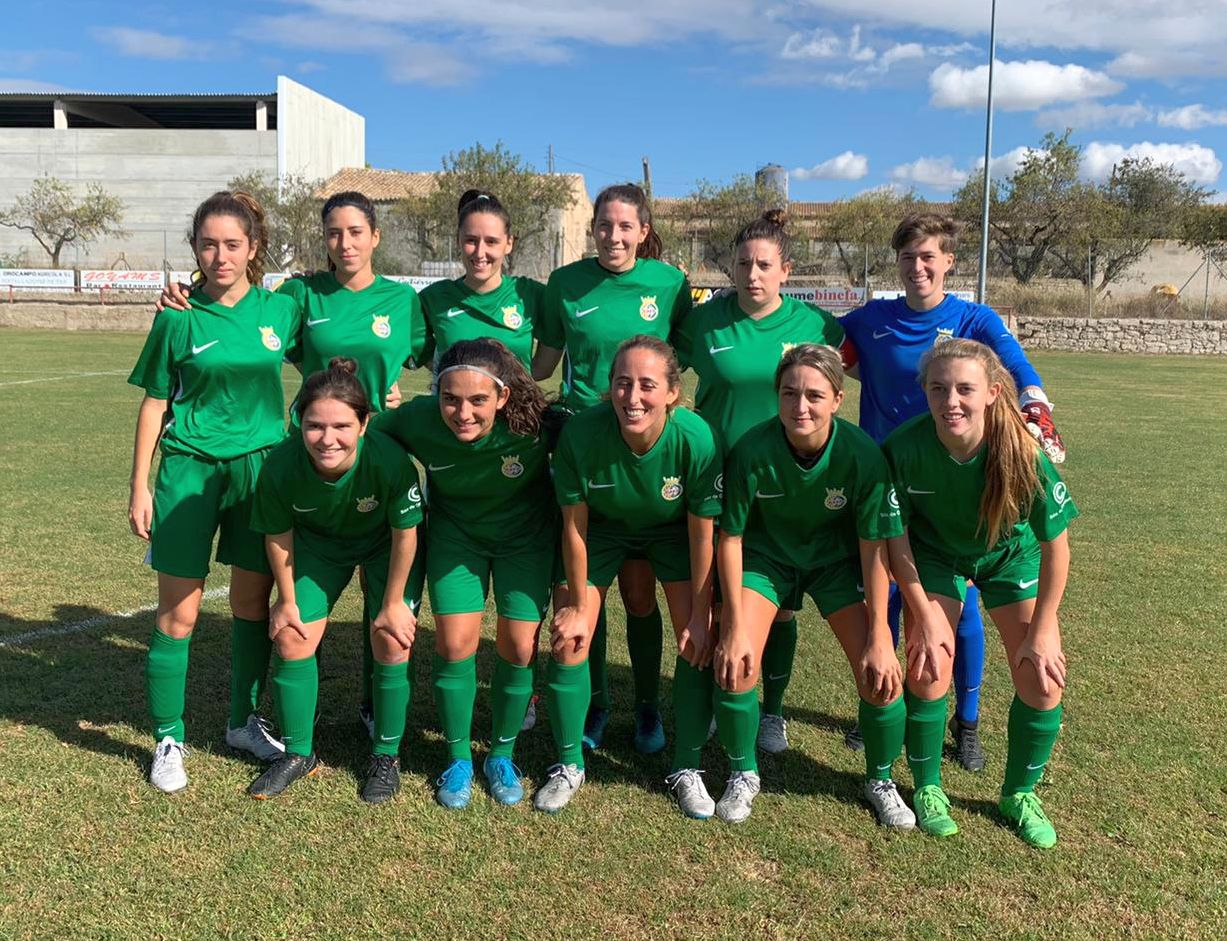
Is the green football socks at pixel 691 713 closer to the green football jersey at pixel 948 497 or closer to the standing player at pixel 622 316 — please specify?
the standing player at pixel 622 316

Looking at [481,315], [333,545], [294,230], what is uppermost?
[294,230]

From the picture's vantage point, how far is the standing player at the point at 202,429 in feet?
10.8

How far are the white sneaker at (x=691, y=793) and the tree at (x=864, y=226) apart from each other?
1544 inches

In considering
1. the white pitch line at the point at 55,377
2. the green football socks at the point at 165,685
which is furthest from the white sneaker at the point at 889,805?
the white pitch line at the point at 55,377

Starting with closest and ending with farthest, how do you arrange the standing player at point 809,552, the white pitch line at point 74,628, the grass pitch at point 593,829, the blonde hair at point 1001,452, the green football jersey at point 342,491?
the grass pitch at point 593,829, the blonde hair at point 1001,452, the standing player at point 809,552, the green football jersey at point 342,491, the white pitch line at point 74,628

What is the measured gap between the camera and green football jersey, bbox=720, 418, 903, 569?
306cm

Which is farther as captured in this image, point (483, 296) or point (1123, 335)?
point (1123, 335)

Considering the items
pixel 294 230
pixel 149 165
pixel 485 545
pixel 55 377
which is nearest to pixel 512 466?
pixel 485 545

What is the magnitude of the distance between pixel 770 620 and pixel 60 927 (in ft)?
6.95

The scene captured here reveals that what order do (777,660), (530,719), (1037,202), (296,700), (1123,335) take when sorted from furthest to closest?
(1037,202), (1123,335), (530,719), (777,660), (296,700)

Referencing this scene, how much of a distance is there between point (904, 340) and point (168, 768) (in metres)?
2.88

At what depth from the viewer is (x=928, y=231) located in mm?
3455

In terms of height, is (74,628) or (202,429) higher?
(202,429)

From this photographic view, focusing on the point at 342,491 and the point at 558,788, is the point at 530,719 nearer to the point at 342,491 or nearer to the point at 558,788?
the point at 558,788
